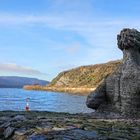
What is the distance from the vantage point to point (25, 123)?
10586 millimetres

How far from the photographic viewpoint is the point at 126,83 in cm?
1289

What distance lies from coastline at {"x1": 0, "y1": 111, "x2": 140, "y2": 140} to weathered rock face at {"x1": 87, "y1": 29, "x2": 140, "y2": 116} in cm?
135

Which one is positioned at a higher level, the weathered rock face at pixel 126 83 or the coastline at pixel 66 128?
the weathered rock face at pixel 126 83

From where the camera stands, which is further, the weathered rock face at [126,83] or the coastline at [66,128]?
the weathered rock face at [126,83]

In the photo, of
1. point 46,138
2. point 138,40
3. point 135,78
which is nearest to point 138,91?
point 135,78

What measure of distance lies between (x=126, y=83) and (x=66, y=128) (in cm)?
345

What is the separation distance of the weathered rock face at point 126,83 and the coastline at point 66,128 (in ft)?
4.42

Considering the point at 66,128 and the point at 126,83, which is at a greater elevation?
the point at 126,83

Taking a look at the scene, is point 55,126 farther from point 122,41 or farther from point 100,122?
point 122,41

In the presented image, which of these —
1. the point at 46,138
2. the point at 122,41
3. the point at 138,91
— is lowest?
the point at 46,138

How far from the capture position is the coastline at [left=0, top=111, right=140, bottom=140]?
31.2 ft

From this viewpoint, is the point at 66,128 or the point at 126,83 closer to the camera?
the point at 66,128

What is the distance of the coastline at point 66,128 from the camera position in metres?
9.52

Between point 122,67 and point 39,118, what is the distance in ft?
9.63
